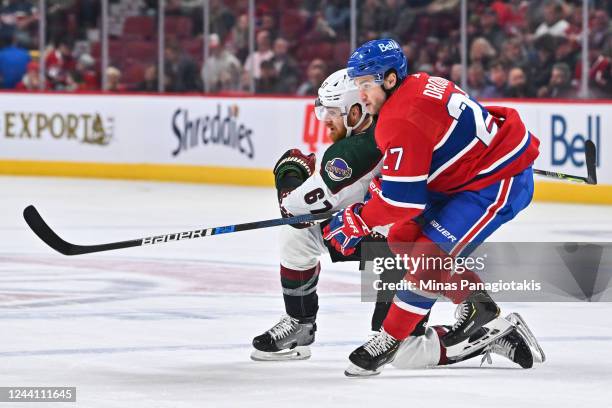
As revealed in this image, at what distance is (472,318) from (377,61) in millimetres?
949

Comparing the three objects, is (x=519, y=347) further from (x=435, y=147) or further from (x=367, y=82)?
(x=367, y=82)

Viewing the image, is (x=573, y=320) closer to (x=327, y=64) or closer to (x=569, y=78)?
(x=569, y=78)

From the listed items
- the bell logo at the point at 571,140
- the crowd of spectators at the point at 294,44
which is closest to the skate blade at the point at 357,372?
the bell logo at the point at 571,140

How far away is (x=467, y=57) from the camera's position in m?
13.1

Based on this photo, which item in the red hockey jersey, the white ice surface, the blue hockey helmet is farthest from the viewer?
the blue hockey helmet

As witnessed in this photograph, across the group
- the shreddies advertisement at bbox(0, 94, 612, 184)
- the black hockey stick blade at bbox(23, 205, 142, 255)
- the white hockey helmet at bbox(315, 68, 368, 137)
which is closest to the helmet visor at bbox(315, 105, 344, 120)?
the white hockey helmet at bbox(315, 68, 368, 137)

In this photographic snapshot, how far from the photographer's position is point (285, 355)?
17.6 ft

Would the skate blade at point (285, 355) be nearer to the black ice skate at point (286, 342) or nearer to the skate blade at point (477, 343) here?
the black ice skate at point (286, 342)

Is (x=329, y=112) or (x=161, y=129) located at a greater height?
(x=329, y=112)

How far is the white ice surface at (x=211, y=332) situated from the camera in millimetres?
4633

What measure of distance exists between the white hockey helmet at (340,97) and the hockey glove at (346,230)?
34 cm

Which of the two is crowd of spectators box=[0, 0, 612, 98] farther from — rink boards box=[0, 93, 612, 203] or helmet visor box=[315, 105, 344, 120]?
helmet visor box=[315, 105, 344, 120]

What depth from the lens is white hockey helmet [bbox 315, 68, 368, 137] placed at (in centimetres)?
516

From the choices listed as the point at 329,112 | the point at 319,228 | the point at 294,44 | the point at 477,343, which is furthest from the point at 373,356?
the point at 294,44
